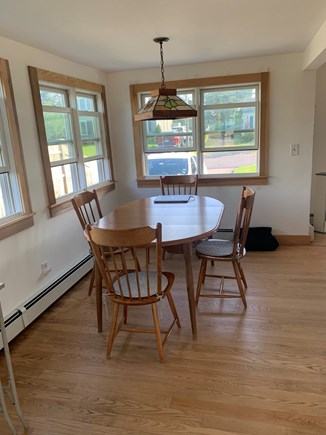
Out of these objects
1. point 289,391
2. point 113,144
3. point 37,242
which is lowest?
point 289,391

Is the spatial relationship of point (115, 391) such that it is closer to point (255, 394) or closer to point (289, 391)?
point (255, 394)

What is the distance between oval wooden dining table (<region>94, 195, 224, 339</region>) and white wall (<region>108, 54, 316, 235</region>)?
1.20 meters

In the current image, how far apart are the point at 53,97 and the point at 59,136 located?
38 cm

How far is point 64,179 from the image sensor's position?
3373 mm

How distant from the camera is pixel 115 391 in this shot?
1.91m

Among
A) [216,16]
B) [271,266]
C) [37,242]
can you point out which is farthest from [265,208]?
[37,242]

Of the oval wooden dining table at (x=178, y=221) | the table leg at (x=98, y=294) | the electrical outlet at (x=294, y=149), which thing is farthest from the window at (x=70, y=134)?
the electrical outlet at (x=294, y=149)

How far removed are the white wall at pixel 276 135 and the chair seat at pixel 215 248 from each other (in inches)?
55.6

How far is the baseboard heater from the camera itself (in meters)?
2.42

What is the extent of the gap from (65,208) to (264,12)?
2343 millimetres

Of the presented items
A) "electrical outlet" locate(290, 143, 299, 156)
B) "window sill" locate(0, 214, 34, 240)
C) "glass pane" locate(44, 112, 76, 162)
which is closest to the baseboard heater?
"window sill" locate(0, 214, 34, 240)

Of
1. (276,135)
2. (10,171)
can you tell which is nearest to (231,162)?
(276,135)

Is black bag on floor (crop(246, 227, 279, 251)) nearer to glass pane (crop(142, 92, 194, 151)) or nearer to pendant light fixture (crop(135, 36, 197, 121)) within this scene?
glass pane (crop(142, 92, 194, 151))

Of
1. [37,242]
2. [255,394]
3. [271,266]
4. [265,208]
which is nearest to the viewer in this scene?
[255,394]
